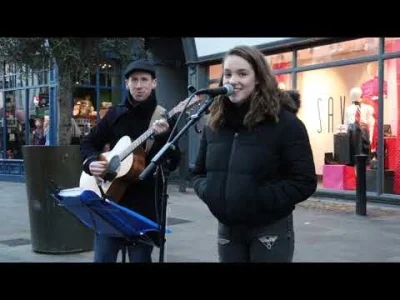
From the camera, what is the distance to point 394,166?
10547 mm

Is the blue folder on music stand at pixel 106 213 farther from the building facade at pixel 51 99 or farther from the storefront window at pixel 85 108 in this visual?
the storefront window at pixel 85 108

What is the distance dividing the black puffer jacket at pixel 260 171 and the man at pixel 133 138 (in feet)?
2.29

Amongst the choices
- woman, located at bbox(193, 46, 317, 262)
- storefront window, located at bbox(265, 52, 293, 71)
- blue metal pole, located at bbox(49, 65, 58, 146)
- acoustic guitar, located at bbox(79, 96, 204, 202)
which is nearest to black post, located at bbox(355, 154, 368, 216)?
storefront window, located at bbox(265, 52, 293, 71)

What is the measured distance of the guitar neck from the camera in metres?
3.49

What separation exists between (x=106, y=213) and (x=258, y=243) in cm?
83

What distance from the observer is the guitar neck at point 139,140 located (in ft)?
11.4

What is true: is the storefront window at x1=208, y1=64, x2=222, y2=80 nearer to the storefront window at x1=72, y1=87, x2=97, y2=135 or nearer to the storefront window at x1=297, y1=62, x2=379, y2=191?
the storefront window at x1=297, y1=62, x2=379, y2=191

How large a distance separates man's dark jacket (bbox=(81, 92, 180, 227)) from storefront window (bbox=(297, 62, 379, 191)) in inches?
285

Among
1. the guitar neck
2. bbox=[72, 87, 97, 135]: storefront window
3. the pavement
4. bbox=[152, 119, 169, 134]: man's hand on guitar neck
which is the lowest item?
the pavement

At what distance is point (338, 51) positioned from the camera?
36.9 feet

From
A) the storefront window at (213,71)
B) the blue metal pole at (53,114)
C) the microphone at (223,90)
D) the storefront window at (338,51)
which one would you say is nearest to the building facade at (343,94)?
the storefront window at (338,51)

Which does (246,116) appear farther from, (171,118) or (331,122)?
(331,122)
